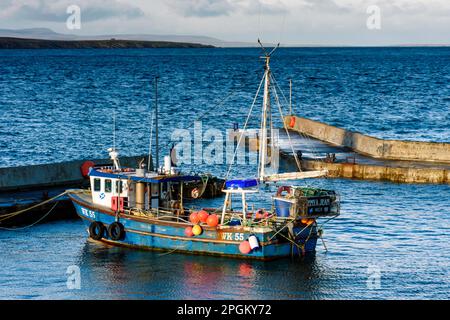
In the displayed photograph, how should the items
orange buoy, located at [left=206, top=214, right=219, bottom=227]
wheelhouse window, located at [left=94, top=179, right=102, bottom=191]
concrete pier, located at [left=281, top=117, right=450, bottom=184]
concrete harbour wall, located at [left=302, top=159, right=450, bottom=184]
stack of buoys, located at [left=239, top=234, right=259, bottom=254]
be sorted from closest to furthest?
stack of buoys, located at [left=239, top=234, right=259, bottom=254] < orange buoy, located at [left=206, top=214, right=219, bottom=227] < wheelhouse window, located at [left=94, top=179, right=102, bottom=191] < concrete harbour wall, located at [left=302, top=159, right=450, bottom=184] < concrete pier, located at [left=281, top=117, right=450, bottom=184]

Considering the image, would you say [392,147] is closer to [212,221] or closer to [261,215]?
[261,215]

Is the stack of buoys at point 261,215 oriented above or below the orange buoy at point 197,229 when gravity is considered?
above

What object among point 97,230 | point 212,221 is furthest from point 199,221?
point 97,230

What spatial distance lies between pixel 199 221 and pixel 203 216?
0.97 feet

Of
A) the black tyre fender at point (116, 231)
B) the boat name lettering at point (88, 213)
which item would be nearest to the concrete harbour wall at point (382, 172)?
the boat name lettering at point (88, 213)

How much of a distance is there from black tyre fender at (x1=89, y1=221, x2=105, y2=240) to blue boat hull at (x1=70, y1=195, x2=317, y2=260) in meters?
0.23

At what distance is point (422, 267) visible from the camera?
129 feet

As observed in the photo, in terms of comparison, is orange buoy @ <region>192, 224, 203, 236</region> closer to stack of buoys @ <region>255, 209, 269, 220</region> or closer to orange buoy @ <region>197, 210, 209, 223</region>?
orange buoy @ <region>197, 210, 209, 223</region>

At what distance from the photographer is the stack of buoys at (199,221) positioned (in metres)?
40.0

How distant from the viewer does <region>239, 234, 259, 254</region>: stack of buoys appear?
128 ft

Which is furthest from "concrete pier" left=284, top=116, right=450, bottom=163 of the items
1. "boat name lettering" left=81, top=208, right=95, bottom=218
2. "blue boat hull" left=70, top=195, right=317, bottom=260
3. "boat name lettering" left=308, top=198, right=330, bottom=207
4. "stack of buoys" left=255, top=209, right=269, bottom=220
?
"boat name lettering" left=81, top=208, right=95, bottom=218

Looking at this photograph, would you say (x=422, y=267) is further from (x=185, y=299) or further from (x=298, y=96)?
(x=298, y=96)

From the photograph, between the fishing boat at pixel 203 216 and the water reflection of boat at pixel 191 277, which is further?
the fishing boat at pixel 203 216

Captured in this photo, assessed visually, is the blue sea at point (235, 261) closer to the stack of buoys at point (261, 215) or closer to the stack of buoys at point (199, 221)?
→ the stack of buoys at point (199, 221)
